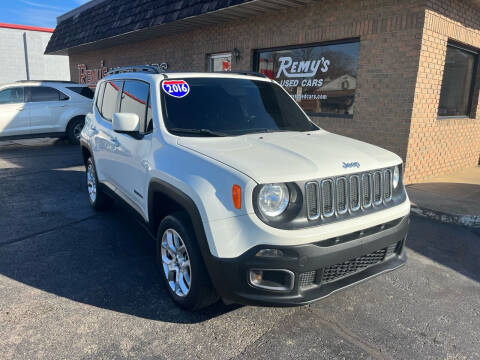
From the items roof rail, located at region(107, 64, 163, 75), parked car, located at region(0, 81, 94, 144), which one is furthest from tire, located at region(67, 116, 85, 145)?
roof rail, located at region(107, 64, 163, 75)

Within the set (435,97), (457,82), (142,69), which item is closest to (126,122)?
(142,69)

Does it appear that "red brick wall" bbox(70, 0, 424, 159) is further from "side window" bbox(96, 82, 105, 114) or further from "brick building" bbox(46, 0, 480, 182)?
"side window" bbox(96, 82, 105, 114)

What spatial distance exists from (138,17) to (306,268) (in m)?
11.0

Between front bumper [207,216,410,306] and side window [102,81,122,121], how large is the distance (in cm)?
286

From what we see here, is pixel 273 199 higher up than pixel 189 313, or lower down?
higher up

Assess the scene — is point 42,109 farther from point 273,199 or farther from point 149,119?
point 273,199

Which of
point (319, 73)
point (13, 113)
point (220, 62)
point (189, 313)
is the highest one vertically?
point (220, 62)

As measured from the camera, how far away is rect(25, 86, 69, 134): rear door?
1146cm

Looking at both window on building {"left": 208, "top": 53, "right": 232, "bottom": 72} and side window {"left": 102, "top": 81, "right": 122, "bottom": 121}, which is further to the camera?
window on building {"left": 208, "top": 53, "right": 232, "bottom": 72}

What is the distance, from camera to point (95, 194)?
5586mm

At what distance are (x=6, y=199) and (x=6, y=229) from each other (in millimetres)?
1649

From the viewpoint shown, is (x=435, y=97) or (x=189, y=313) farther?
(x=435, y=97)

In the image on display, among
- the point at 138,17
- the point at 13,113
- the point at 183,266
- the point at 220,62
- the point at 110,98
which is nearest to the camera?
the point at 183,266

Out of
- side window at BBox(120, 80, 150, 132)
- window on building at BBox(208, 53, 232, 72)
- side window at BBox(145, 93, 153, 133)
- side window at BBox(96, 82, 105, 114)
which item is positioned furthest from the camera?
window on building at BBox(208, 53, 232, 72)
